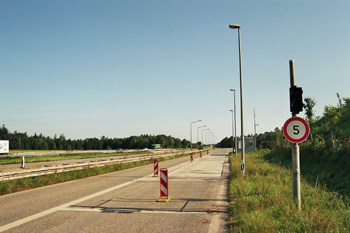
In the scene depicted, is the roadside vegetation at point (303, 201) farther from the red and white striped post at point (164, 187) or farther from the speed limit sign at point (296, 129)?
the red and white striped post at point (164, 187)

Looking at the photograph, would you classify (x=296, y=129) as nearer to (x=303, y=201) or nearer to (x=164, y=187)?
(x=303, y=201)

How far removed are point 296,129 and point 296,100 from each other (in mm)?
847

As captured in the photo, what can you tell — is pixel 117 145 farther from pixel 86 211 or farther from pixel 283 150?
pixel 86 211

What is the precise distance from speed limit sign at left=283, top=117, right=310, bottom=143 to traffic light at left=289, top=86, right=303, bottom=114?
324 mm

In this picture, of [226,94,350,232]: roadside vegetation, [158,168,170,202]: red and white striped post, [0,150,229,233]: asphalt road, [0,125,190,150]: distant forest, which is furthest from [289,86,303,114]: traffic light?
[0,125,190,150]: distant forest

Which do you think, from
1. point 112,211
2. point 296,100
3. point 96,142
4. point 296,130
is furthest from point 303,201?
point 96,142

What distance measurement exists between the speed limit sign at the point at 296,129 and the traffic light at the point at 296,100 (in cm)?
32

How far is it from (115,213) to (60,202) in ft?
9.15

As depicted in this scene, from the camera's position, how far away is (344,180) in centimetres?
1576

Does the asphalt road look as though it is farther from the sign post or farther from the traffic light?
the traffic light

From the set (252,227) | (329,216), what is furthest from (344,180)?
(252,227)

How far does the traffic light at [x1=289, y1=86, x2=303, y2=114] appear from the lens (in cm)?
804

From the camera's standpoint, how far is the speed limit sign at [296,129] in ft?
25.1

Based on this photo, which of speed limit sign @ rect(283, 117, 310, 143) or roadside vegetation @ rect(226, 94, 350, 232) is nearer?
roadside vegetation @ rect(226, 94, 350, 232)
